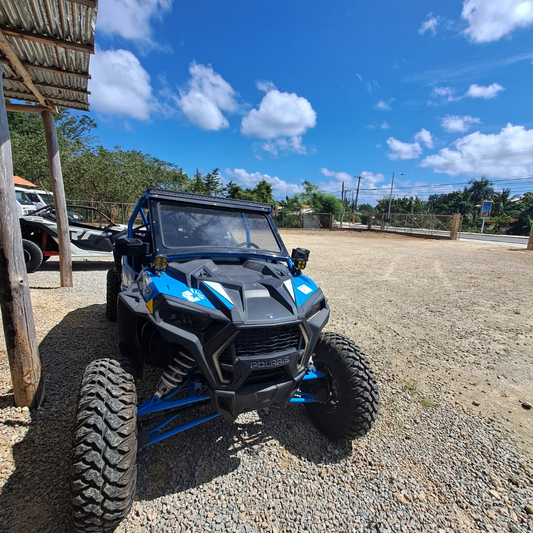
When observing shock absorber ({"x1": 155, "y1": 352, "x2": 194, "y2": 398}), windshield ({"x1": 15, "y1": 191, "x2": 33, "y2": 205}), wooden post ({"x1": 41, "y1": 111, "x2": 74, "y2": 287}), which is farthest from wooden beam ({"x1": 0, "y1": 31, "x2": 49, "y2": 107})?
windshield ({"x1": 15, "y1": 191, "x2": 33, "y2": 205})

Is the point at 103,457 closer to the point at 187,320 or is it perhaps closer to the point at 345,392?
the point at 187,320

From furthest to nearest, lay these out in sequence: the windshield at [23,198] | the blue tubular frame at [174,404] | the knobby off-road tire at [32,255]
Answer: the windshield at [23,198], the knobby off-road tire at [32,255], the blue tubular frame at [174,404]

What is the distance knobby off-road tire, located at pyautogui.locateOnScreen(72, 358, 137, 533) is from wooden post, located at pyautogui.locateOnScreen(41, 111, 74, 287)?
5.24 metres

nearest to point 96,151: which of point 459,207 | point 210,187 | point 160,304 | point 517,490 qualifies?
point 210,187

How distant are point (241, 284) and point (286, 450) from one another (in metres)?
1.44

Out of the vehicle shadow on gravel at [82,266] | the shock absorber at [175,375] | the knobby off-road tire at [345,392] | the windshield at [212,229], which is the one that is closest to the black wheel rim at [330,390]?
the knobby off-road tire at [345,392]

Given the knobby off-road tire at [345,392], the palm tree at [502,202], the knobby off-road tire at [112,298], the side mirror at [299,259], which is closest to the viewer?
the knobby off-road tire at [345,392]

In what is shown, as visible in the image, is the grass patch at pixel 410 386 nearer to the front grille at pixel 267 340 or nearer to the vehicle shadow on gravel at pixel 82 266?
the front grille at pixel 267 340

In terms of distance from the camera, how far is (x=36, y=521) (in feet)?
5.78

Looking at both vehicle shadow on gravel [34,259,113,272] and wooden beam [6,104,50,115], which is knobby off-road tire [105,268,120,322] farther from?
vehicle shadow on gravel [34,259,113,272]

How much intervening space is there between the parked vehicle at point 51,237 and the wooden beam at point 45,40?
3.79 meters

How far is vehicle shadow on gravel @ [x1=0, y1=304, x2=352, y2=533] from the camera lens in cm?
186

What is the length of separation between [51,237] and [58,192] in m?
1.98

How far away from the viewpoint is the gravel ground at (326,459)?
191 centimetres
